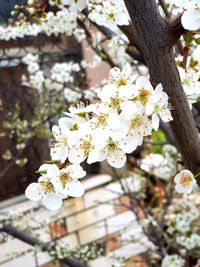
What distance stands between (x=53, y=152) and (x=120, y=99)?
0.18 meters

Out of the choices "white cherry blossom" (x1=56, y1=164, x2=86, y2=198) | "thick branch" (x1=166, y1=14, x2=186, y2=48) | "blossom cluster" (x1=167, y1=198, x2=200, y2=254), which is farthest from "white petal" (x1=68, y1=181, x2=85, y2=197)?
"blossom cluster" (x1=167, y1=198, x2=200, y2=254)

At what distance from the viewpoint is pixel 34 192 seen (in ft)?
3.59

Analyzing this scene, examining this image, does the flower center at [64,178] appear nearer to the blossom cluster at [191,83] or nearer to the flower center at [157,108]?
the flower center at [157,108]

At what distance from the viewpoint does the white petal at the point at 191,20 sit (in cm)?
100

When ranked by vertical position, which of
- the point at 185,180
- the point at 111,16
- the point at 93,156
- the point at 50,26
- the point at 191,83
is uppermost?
the point at 50,26

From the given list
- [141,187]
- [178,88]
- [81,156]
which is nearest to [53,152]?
[81,156]

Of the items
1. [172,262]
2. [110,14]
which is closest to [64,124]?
[110,14]

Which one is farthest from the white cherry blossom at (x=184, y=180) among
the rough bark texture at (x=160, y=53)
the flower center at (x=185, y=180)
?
the rough bark texture at (x=160, y=53)

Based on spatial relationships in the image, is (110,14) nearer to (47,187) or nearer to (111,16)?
(111,16)

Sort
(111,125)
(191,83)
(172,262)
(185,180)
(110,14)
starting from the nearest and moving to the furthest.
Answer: (111,125) → (185,180) → (191,83) → (110,14) → (172,262)

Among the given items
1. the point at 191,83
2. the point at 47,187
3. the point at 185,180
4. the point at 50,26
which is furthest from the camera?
the point at 50,26

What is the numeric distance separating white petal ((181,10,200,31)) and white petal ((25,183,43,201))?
461mm

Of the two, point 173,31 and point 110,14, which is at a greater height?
point 110,14

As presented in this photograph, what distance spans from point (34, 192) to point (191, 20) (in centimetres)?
49
